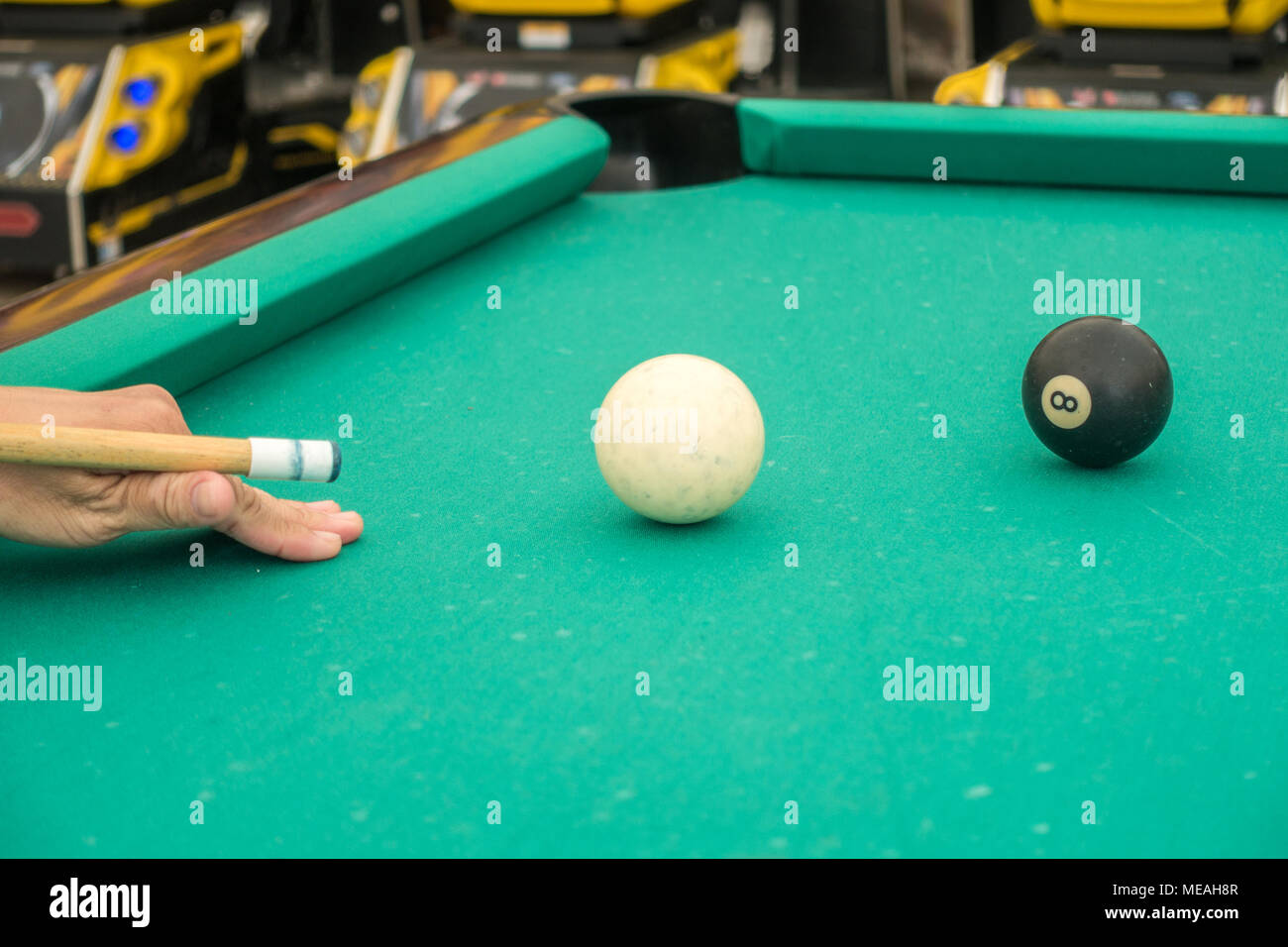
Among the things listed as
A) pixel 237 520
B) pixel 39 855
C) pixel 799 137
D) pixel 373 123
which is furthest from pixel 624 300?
pixel 373 123

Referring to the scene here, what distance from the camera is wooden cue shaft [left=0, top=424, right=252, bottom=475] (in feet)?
4.43

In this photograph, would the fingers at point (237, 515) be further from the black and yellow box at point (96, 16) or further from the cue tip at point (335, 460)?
the black and yellow box at point (96, 16)

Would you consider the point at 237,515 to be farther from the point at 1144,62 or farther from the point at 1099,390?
the point at 1144,62

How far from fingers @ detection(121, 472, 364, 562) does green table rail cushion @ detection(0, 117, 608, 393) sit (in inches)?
11.0

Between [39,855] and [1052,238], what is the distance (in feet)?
6.57

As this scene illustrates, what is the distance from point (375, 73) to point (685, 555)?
3.52 metres

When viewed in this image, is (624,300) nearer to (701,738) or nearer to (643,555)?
(643,555)

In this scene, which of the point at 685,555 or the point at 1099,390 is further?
the point at 1099,390

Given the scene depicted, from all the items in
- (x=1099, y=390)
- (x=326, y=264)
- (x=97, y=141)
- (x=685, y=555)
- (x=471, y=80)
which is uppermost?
(x=471, y=80)

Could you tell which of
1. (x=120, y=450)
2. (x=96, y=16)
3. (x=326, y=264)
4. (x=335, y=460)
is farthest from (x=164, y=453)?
(x=96, y=16)

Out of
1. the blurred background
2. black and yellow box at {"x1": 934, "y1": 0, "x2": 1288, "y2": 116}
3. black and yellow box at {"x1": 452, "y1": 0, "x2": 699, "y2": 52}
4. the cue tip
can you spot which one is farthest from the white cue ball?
black and yellow box at {"x1": 452, "y1": 0, "x2": 699, "y2": 52}

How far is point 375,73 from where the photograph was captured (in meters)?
4.57

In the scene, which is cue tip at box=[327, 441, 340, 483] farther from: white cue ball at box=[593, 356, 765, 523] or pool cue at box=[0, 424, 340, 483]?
white cue ball at box=[593, 356, 765, 523]

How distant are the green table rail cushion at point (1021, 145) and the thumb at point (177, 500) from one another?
166 centimetres
